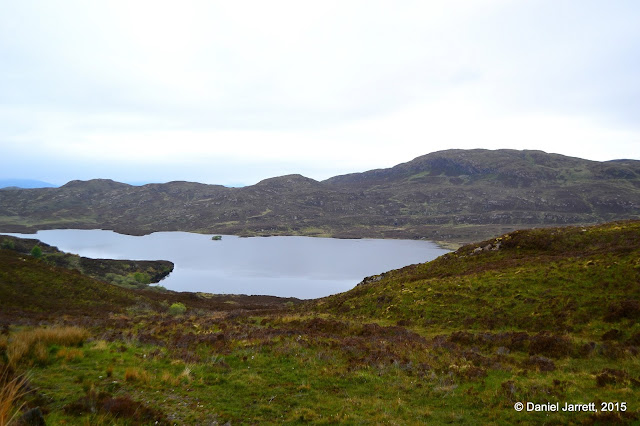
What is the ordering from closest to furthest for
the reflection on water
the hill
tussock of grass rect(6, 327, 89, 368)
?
the hill < tussock of grass rect(6, 327, 89, 368) < the reflection on water

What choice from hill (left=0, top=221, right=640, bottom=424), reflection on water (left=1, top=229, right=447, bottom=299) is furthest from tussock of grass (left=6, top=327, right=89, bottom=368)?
reflection on water (left=1, top=229, right=447, bottom=299)

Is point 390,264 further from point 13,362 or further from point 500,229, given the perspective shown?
point 500,229

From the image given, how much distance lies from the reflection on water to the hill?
143 ft

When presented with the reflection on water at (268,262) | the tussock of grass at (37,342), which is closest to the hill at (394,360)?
the tussock of grass at (37,342)

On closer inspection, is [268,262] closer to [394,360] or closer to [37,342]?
[394,360]

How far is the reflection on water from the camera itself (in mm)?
71250

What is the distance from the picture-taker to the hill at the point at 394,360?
8648 mm

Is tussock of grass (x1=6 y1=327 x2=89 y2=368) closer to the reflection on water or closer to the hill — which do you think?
the hill

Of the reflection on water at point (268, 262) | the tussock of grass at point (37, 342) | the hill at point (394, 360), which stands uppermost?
the tussock of grass at point (37, 342)

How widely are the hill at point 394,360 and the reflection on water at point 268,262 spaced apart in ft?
143

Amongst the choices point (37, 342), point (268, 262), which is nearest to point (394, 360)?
point (37, 342)

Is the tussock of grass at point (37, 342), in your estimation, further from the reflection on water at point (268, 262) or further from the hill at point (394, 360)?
the reflection on water at point (268, 262)

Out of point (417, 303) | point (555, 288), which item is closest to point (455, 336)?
point (417, 303)

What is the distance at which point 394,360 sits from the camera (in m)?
13.7
